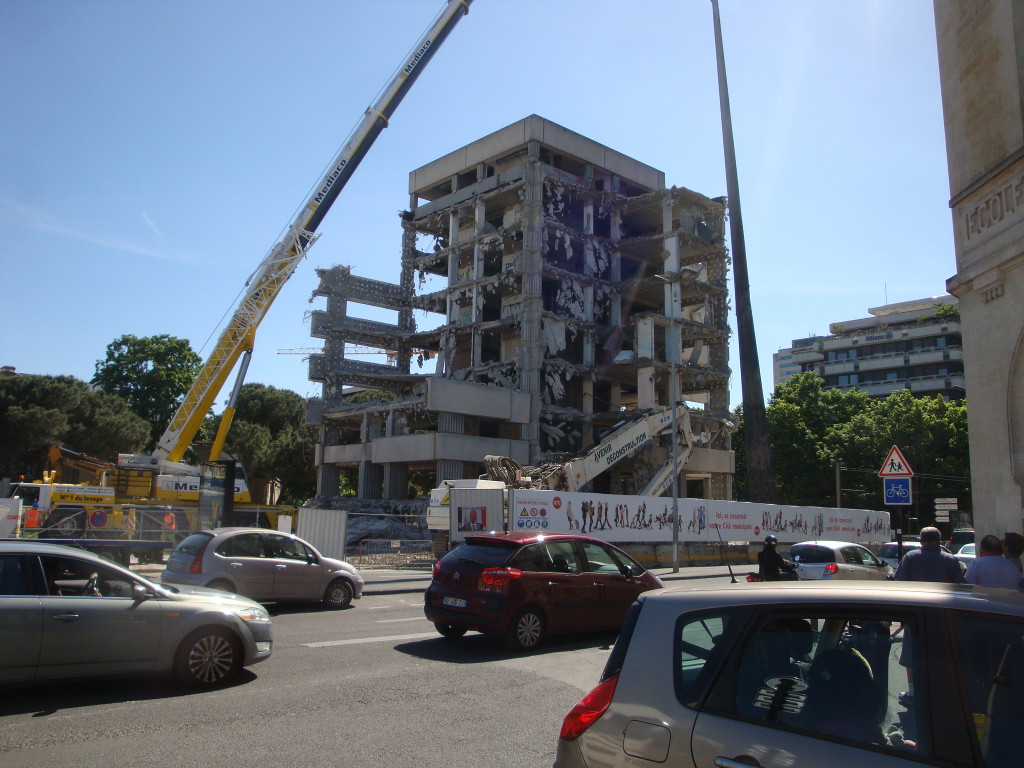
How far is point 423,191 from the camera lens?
6284cm

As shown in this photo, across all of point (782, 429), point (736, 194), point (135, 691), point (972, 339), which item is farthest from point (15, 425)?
point (782, 429)

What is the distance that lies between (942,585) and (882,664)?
1.90ft

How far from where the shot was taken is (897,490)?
1327 centimetres

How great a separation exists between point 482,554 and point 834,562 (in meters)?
9.03

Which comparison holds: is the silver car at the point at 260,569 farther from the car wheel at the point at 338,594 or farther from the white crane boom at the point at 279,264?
the white crane boom at the point at 279,264

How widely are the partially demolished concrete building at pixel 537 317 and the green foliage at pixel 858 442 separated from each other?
7735 millimetres

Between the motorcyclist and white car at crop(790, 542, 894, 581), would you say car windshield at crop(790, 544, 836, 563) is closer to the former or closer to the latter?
white car at crop(790, 542, 894, 581)

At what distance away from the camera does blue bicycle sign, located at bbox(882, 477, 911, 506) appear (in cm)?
1305

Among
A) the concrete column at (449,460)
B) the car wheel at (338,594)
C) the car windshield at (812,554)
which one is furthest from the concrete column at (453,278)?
the car wheel at (338,594)

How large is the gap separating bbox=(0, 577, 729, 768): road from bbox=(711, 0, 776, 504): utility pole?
1912 cm

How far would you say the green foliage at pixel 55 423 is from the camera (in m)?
43.6

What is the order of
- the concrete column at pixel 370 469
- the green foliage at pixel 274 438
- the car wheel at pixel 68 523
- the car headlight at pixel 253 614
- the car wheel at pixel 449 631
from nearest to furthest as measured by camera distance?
the car headlight at pixel 253 614
the car wheel at pixel 449 631
the car wheel at pixel 68 523
the concrete column at pixel 370 469
the green foliage at pixel 274 438

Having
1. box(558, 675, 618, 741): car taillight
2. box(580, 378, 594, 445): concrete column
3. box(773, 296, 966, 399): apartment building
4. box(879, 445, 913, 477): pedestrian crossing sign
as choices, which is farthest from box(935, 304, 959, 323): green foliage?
box(558, 675, 618, 741): car taillight

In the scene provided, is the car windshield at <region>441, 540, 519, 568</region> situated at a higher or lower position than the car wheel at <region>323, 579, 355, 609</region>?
higher
